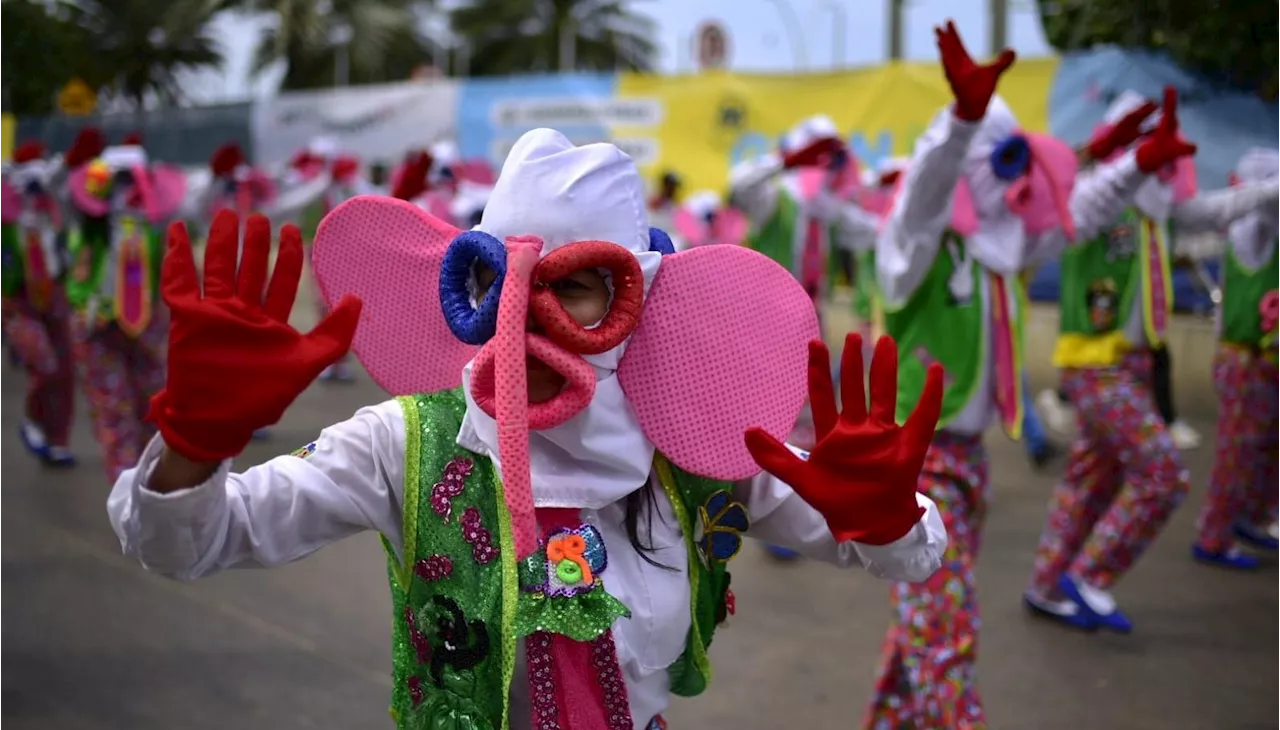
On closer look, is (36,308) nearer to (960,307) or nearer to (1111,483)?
(960,307)

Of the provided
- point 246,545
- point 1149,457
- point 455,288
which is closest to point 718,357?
point 455,288

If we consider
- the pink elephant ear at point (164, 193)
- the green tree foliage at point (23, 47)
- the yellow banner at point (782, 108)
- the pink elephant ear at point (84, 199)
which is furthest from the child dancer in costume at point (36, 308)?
the yellow banner at point (782, 108)

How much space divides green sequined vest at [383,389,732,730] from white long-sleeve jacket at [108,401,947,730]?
1.7 inches

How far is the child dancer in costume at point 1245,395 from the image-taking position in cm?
542

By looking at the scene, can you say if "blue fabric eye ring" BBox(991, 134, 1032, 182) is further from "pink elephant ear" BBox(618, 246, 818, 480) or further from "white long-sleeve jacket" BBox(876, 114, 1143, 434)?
"pink elephant ear" BBox(618, 246, 818, 480)

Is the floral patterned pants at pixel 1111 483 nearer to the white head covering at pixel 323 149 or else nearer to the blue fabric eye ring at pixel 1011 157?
the blue fabric eye ring at pixel 1011 157

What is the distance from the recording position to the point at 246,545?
168 cm

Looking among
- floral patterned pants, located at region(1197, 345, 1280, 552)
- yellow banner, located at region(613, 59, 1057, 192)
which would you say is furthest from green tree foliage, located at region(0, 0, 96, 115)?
yellow banner, located at region(613, 59, 1057, 192)

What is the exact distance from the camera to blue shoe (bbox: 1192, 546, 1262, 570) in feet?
18.5

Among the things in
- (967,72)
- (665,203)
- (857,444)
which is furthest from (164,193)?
(665,203)

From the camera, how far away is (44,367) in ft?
24.6

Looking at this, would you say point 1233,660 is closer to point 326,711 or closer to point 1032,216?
point 1032,216

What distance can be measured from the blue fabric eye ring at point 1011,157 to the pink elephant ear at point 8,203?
6.15m

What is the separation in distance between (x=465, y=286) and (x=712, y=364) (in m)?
0.38
